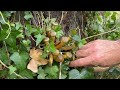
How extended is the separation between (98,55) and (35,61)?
0.99ft

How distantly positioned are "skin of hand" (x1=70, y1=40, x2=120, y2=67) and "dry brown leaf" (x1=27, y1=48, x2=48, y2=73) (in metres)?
0.16

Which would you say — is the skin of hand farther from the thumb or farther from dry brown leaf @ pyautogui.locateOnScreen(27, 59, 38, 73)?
dry brown leaf @ pyautogui.locateOnScreen(27, 59, 38, 73)

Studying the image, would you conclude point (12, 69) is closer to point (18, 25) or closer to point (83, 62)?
point (18, 25)

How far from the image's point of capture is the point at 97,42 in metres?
1.30

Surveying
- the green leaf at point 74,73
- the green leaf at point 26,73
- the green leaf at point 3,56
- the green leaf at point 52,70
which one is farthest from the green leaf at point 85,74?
the green leaf at point 3,56

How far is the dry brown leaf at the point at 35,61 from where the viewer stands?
116 centimetres

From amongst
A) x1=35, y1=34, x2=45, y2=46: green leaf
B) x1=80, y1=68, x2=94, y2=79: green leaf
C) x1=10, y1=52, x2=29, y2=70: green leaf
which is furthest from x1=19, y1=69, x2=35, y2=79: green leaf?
x1=80, y1=68, x2=94, y2=79: green leaf

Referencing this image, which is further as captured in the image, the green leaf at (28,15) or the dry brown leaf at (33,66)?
the green leaf at (28,15)

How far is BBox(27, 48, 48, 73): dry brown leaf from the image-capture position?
3.80 feet

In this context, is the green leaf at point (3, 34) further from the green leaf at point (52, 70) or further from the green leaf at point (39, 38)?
the green leaf at point (52, 70)

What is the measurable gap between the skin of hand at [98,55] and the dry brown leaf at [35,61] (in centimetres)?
16
